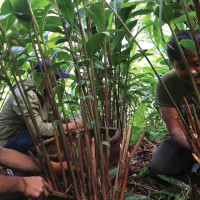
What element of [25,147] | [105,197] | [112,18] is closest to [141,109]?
[112,18]

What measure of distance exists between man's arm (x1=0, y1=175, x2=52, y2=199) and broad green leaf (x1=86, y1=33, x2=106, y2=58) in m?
0.37

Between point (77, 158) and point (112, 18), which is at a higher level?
point (112, 18)

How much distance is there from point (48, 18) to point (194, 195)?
71cm

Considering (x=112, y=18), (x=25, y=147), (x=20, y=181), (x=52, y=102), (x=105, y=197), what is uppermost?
(x=112, y=18)

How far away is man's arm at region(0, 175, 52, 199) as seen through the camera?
0.71 meters

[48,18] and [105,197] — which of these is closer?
[105,197]

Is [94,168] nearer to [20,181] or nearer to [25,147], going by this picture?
[20,181]

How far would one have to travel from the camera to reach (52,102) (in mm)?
775

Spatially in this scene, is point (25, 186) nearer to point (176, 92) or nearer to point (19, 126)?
point (176, 92)

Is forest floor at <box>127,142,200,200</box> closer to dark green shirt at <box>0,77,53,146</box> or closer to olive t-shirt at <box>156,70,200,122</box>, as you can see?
olive t-shirt at <box>156,70,200,122</box>

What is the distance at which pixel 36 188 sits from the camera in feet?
2.34

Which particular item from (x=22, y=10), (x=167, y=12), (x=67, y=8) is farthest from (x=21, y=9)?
(x=167, y=12)

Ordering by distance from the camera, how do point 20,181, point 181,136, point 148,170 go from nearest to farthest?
point 20,181, point 181,136, point 148,170

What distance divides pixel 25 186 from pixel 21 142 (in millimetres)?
712
